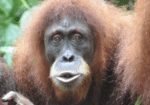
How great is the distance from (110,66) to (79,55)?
454 mm

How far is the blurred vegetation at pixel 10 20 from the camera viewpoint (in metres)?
3.68

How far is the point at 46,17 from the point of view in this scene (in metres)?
2.87

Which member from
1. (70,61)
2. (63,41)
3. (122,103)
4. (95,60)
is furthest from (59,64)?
(122,103)

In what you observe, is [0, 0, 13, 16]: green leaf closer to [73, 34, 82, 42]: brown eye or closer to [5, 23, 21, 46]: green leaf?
[5, 23, 21, 46]: green leaf

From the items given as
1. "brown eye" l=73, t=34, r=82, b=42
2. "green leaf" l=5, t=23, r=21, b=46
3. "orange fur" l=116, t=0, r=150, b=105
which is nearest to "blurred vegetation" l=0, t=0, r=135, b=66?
"green leaf" l=5, t=23, r=21, b=46

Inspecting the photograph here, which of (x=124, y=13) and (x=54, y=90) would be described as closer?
(x=54, y=90)

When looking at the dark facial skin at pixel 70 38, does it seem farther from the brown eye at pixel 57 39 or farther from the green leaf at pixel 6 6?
the green leaf at pixel 6 6

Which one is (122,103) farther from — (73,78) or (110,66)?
(73,78)

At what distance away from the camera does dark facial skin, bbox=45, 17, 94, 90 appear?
257cm

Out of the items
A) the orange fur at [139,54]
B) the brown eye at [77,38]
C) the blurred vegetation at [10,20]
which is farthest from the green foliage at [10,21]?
the orange fur at [139,54]

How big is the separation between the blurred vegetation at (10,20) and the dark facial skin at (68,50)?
932mm

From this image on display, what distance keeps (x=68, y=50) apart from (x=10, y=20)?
1541mm

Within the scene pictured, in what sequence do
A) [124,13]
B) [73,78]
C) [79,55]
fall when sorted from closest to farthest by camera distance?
[73,78]
[79,55]
[124,13]

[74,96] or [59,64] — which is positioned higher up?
[59,64]
